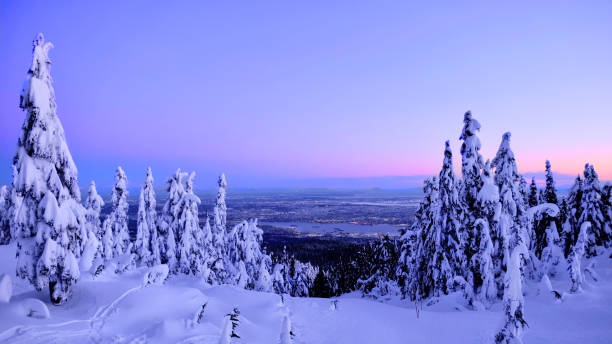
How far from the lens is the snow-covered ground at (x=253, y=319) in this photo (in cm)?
975

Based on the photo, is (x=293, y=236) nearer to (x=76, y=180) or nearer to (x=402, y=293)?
(x=402, y=293)

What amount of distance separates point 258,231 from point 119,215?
14.4 metres

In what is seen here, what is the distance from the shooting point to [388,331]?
12.8 meters

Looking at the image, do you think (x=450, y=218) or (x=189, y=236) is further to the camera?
(x=189, y=236)

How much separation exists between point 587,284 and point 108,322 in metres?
22.4

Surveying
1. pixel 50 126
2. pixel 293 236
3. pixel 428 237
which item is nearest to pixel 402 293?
pixel 428 237

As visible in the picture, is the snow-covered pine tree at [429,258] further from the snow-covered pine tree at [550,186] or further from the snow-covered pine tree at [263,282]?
the snow-covered pine tree at [550,186]

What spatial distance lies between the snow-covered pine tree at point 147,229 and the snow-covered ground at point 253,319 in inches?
508

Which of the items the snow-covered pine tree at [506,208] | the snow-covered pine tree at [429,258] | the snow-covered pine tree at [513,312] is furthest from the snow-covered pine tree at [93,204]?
the snow-covered pine tree at [513,312]

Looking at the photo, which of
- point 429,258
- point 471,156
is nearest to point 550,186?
point 429,258

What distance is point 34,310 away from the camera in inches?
401

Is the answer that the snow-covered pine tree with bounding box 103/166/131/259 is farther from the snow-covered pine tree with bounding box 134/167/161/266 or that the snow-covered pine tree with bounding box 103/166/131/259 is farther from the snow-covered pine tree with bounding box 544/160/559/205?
the snow-covered pine tree with bounding box 544/160/559/205

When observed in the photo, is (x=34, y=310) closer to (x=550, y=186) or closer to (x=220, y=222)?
(x=220, y=222)

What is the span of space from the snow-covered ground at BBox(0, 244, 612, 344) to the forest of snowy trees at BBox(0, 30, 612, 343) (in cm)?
121
